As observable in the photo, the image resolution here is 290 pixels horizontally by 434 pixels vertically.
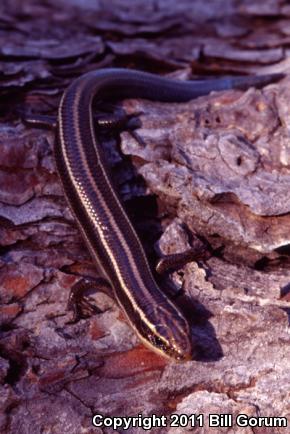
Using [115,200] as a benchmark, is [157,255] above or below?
below

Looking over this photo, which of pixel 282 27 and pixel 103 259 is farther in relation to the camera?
pixel 282 27

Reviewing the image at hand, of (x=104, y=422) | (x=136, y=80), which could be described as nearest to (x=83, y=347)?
(x=104, y=422)

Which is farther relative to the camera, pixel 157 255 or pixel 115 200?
pixel 115 200

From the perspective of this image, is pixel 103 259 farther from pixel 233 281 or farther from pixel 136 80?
pixel 136 80

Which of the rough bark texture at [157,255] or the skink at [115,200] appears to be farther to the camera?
the skink at [115,200]

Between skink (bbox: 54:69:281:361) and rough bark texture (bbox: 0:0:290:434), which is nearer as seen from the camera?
rough bark texture (bbox: 0:0:290:434)
